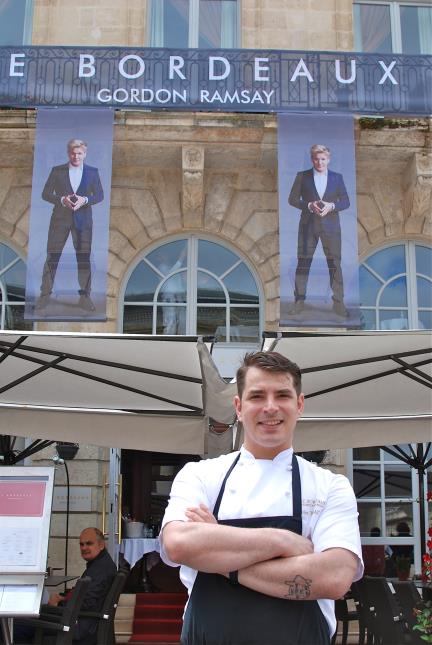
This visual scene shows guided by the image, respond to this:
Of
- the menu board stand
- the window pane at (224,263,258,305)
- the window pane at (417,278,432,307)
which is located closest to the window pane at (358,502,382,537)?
the window pane at (417,278,432,307)

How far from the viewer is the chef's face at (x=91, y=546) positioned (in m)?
7.22

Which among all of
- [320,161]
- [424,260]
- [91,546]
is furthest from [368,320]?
[91,546]

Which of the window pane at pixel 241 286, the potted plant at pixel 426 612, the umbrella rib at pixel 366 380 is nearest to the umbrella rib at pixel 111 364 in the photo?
the umbrella rib at pixel 366 380

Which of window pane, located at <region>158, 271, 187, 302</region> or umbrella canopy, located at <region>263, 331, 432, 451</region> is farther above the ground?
window pane, located at <region>158, 271, 187, 302</region>

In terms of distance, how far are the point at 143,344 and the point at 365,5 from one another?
954 cm

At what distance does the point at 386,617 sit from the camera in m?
6.51

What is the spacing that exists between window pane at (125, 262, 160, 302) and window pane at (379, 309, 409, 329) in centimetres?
338

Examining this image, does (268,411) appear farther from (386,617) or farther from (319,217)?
(319,217)

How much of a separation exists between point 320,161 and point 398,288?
7.48 feet

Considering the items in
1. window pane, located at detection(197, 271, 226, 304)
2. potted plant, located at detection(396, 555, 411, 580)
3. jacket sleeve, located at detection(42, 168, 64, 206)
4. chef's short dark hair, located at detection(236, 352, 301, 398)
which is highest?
jacket sleeve, located at detection(42, 168, 64, 206)

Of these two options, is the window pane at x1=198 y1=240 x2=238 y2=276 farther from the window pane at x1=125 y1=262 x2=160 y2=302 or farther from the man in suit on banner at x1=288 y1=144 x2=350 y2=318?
the man in suit on banner at x1=288 y1=144 x2=350 y2=318

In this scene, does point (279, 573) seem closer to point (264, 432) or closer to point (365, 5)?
point (264, 432)

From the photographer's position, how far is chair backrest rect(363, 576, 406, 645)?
634cm

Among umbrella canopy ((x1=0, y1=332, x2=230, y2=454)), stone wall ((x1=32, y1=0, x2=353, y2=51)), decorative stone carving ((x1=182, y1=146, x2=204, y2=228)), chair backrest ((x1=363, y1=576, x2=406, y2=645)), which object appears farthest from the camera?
stone wall ((x1=32, y1=0, x2=353, y2=51))
